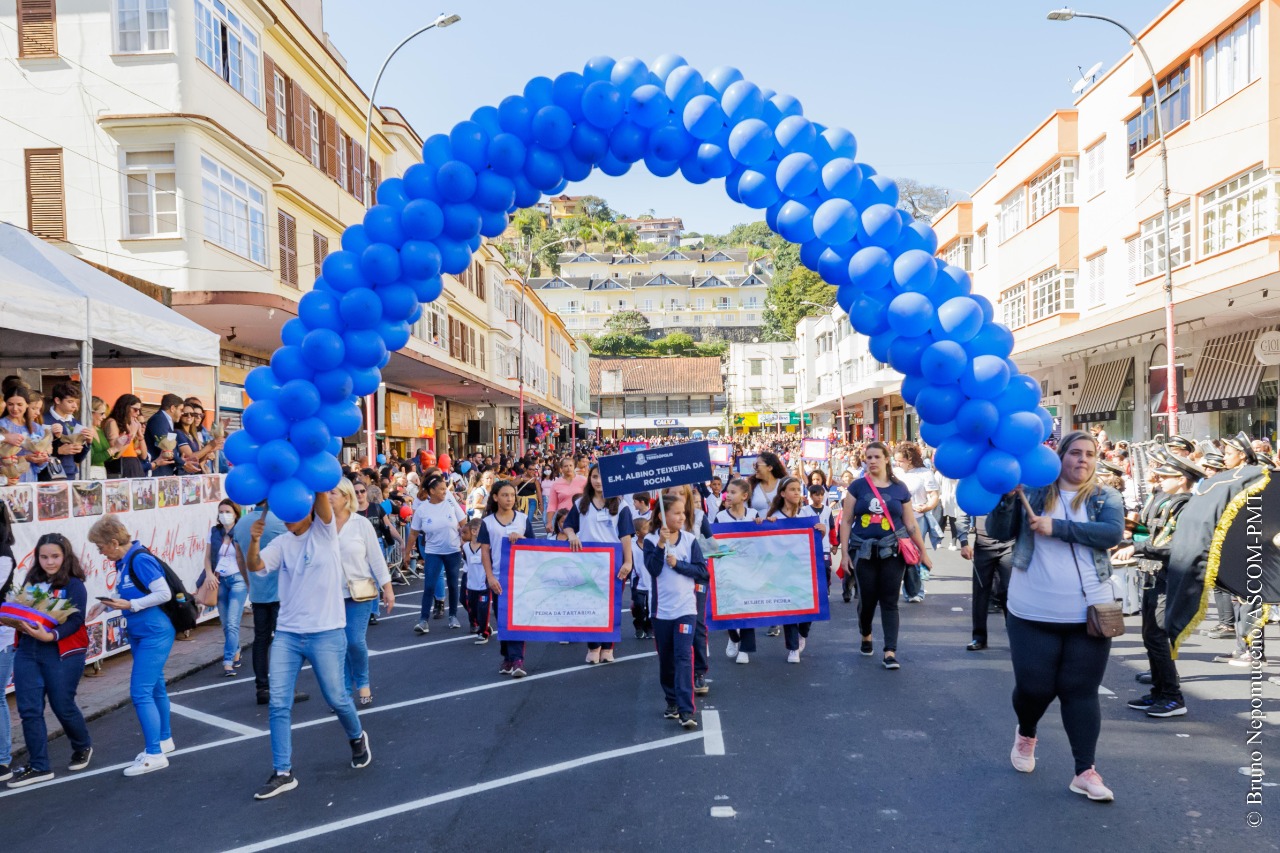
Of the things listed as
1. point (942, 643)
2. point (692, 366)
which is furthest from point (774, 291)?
point (942, 643)

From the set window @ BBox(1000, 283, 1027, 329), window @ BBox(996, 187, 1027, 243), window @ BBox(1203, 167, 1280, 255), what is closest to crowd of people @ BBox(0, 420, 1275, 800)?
window @ BBox(1203, 167, 1280, 255)

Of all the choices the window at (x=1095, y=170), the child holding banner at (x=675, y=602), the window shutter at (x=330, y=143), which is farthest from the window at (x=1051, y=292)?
the child holding banner at (x=675, y=602)

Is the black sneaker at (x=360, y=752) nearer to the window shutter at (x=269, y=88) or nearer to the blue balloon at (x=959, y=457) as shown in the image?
the blue balloon at (x=959, y=457)

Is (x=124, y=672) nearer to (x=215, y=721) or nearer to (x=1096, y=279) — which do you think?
(x=215, y=721)

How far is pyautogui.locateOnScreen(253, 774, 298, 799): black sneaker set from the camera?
5.54 m

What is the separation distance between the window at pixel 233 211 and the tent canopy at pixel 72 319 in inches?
171

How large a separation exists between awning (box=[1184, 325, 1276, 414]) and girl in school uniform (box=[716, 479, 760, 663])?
49.2 ft

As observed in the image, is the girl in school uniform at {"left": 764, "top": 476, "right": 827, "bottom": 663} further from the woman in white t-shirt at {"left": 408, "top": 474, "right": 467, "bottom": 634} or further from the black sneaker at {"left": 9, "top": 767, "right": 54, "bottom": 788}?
the black sneaker at {"left": 9, "top": 767, "right": 54, "bottom": 788}

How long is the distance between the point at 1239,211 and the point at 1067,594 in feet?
57.7

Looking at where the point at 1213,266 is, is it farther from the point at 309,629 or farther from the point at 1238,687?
the point at 309,629

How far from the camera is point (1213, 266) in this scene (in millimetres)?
19422

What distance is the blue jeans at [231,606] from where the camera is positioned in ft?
29.3

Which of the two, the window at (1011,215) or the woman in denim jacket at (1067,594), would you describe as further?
the window at (1011,215)

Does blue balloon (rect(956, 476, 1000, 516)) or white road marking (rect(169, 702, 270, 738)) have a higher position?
blue balloon (rect(956, 476, 1000, 516))
